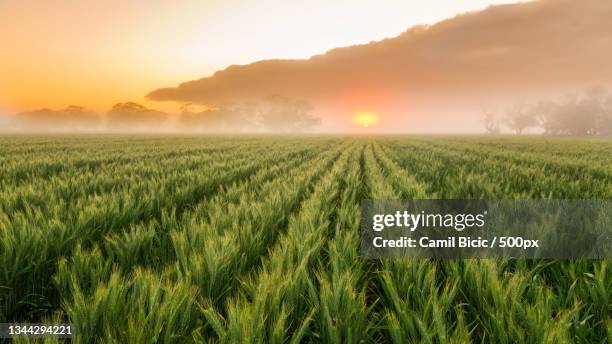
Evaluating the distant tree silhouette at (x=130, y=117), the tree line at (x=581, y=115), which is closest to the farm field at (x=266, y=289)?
the tree line at (x=581, y=115)

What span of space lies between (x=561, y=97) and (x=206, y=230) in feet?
431

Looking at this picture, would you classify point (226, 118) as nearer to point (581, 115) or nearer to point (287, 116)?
point (287, 116)

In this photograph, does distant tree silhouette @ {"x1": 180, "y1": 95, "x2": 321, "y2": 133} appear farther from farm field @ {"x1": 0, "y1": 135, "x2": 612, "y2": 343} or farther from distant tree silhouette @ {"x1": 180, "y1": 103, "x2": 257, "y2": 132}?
farm field @ {"x1": 0, "y1": 135, "x2": 612, "y2": 343}

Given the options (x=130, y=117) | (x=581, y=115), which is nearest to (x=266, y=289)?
(x=581, y=115)

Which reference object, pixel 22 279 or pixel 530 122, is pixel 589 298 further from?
pixel 530 122

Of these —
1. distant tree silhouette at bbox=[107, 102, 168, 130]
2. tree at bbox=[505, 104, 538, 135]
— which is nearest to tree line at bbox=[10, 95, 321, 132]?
distant tree silhouette at bbox=[107, 102, 168, 130]

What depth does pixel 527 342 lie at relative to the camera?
4.64 ft

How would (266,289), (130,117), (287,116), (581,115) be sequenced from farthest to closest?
(130,117) < (287,116) < (581,115) < (266,289)

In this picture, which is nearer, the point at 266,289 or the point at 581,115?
the point at 266,289

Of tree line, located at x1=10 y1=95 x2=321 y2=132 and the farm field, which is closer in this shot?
the farm field

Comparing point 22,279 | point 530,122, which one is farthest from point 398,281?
point 530,122

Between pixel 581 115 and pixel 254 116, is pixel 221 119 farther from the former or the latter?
pixel 581 115

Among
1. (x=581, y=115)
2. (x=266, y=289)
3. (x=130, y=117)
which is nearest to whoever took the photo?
(x=266, y=289)

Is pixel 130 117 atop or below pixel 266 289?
atop
